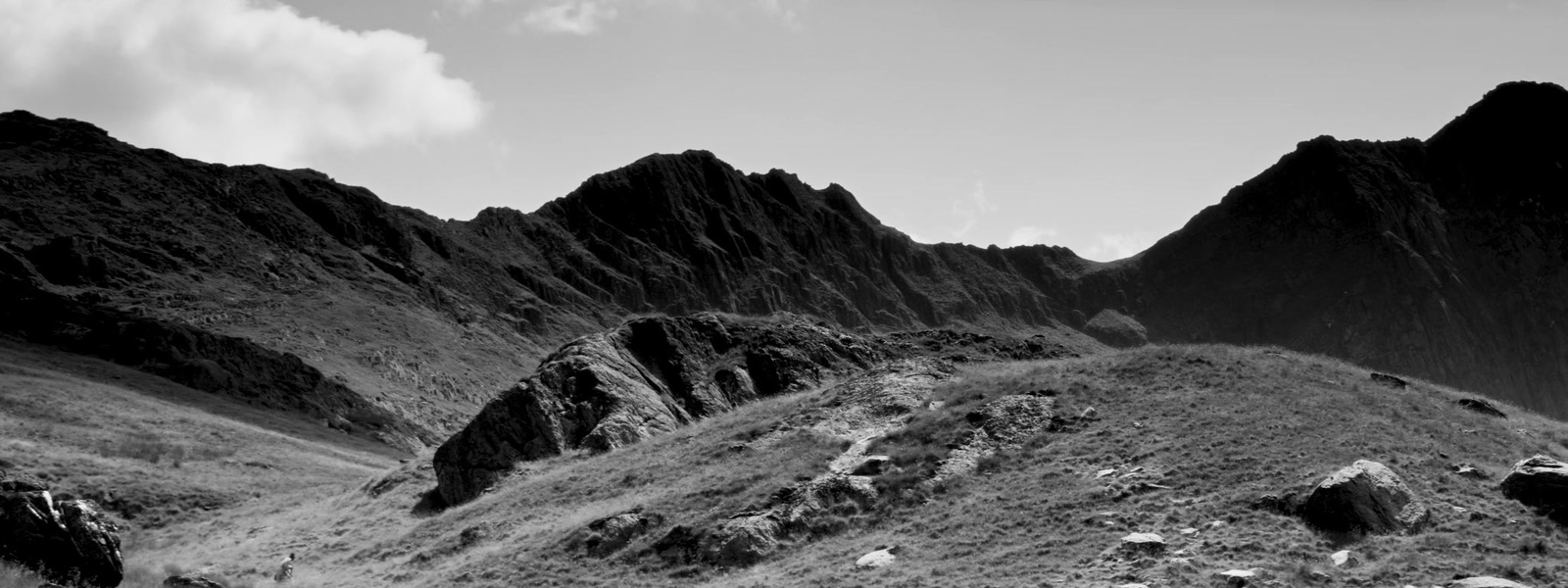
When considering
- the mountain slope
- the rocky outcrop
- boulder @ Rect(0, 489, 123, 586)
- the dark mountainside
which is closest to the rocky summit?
boulder @ Rect(0, 489, 123, 586)

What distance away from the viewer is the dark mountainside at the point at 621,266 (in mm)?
102438

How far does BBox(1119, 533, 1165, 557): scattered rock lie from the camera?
21.0 metres

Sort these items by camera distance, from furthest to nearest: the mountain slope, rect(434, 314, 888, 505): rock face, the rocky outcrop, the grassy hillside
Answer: the rocky outcrop
the mountain slope
rect(434, 314, 888, 505): rock face
the grassy hillside

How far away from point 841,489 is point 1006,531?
16.9ft

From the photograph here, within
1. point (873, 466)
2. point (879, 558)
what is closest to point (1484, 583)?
point (879, 558)

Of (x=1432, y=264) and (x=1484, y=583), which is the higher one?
(x=1432, y=264)

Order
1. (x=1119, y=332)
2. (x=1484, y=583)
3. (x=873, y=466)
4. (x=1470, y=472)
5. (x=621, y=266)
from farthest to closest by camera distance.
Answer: (x=1119, y=332) < (x=621, y=266) < (x=873, y=466) < (x=1470, y=472) < (x=1484, y=583)

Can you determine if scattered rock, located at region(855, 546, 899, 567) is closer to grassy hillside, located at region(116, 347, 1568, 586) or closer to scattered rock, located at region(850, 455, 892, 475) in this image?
grassy hillside, located at region(116, 347, 1568, 586)

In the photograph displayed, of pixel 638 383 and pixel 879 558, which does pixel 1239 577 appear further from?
pixel 638 383

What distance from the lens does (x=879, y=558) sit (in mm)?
23141

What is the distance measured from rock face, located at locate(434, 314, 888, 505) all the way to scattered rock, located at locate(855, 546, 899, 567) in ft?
56.1

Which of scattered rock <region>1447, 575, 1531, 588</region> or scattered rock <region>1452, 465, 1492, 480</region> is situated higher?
scattered rock <region>1452, 465, 1492, 480</region>

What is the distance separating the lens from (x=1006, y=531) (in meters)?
23.7

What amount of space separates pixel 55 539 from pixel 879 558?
16702mm
